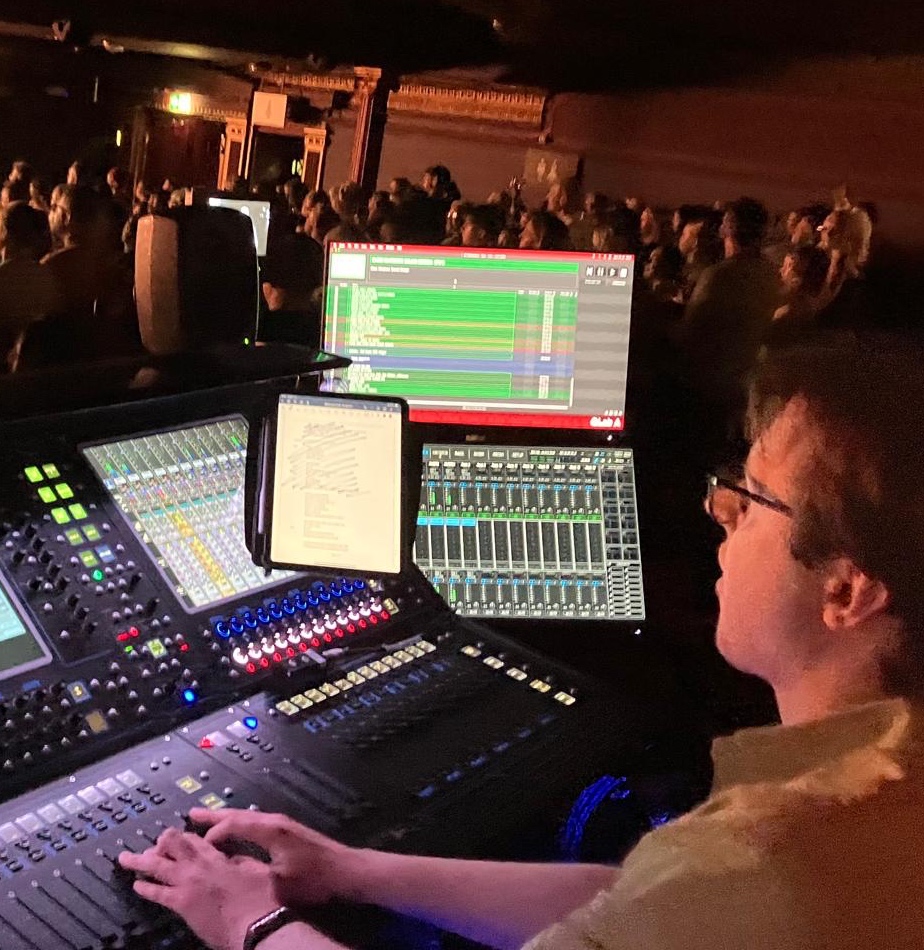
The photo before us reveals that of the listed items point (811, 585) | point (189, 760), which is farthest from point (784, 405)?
point (189, 760)

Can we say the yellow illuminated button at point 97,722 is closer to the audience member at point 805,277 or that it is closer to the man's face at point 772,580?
the man's face at point 772,580

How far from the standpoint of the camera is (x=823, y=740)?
0.94 meters

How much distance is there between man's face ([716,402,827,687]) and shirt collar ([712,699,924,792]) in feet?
0.28

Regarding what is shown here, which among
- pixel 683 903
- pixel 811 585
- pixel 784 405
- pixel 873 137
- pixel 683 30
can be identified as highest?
pixel 683 30

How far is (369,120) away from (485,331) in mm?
8934

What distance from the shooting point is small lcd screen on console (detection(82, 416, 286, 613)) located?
1.42 meters

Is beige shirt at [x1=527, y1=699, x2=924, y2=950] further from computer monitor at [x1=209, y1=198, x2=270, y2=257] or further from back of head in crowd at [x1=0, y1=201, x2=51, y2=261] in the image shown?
computer monitor at [x1=209, y1=198, x2=270, y2=257]

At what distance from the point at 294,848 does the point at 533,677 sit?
20.6 inches

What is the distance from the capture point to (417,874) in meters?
1.20

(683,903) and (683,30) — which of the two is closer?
(683,903)

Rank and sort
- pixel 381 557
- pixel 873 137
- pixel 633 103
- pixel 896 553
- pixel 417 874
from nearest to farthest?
1. pixel 896 553
2. pixel 417 874
3. pixel 381 557
4. pixel 873 137
5. pixel 633 103

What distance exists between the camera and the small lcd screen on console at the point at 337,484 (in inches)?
60.1

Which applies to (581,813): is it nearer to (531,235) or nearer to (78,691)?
(78,691)

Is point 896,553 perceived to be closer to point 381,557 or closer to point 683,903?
point 683,903
